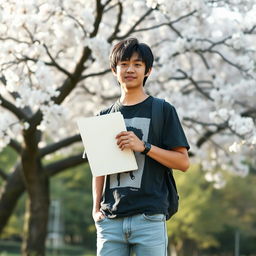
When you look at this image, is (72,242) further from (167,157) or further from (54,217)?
(167,157)

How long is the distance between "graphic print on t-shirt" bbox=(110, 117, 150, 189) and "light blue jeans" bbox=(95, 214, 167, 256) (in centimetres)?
15

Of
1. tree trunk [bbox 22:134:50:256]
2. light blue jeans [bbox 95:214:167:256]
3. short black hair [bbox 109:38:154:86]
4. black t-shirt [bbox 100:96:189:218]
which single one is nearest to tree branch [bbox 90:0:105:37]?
tree trunk [bbox 22:134:50:256]

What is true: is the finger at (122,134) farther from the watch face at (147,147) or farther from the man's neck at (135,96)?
the man's neck at (135,96)

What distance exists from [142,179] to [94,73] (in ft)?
19.2

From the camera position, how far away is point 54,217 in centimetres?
4122

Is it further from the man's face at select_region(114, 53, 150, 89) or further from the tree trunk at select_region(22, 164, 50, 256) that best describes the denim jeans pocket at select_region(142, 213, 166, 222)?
the tree trunk at select_region(22, 164, 50, 256)

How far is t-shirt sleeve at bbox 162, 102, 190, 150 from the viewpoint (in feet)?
10.1

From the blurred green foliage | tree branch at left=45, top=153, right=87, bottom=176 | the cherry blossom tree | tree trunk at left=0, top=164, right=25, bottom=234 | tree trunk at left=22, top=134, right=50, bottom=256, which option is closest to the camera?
the cherry blossom tree

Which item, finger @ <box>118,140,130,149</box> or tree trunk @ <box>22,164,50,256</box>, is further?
tree trunk @ <box>22,164,50,256</box>

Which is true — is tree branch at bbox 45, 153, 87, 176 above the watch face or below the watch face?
above

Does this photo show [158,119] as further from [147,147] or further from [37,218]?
[37,218]

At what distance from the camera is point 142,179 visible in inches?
119

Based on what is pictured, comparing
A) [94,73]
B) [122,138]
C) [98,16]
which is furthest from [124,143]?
[94,73]

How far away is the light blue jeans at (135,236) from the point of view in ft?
9.70
